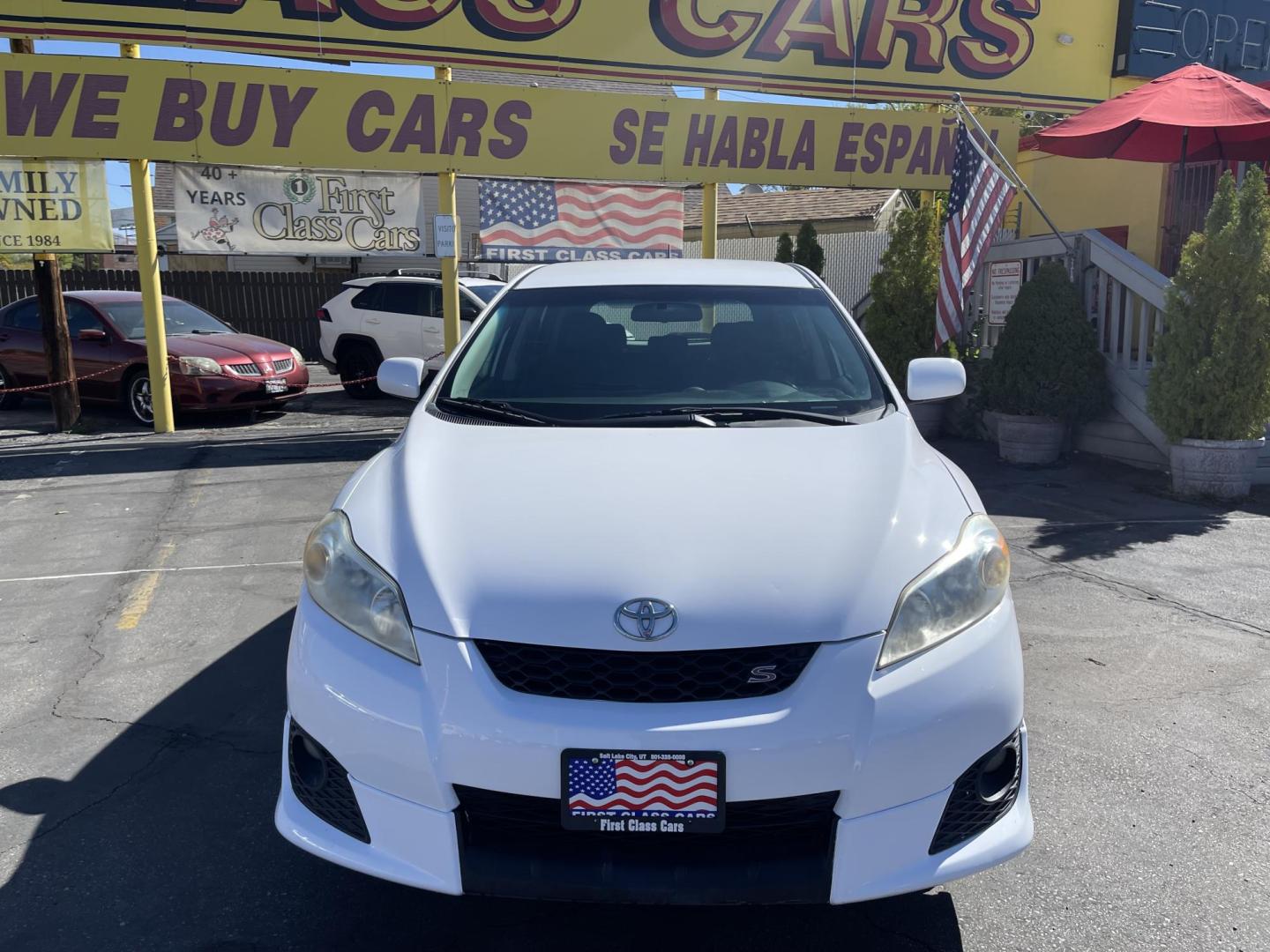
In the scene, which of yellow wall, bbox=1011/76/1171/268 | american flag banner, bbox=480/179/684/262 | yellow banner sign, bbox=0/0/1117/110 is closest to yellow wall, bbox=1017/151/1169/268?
yellow wall, bbox=1011/76/1171/268

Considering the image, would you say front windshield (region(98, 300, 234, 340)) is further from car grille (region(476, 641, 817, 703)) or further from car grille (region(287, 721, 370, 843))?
car grille (region(476, 641, 817, 703))

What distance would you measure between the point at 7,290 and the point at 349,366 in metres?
8.92

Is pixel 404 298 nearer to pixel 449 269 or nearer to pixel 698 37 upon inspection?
pixel 449 269

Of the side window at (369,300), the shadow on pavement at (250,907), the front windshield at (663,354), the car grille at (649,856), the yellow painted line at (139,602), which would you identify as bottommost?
the yellow painted line at (139,602)

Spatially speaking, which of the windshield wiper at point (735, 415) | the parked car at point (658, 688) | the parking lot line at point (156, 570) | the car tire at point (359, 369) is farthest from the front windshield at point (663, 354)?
the car tire at point (359, 369)

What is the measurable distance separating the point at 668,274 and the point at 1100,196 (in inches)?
445

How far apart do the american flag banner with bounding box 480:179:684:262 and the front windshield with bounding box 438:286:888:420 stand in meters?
7.59

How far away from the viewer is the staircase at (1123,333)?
8.48m

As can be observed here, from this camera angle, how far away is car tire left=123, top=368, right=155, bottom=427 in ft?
37.1

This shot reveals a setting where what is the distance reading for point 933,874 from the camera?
7.55ft

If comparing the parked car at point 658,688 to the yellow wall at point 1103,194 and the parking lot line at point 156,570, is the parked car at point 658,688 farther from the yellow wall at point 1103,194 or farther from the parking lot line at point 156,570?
the yellow wall at point 1103,194

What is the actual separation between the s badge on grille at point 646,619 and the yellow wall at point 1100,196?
470 inches

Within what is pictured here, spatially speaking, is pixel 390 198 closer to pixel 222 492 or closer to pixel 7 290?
pixel 222 492

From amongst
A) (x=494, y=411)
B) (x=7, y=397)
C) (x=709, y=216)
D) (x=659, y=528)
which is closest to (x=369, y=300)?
(x=7, y=397)
